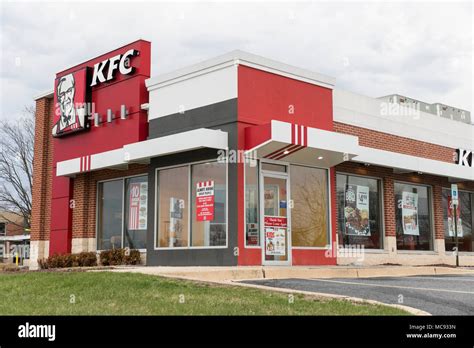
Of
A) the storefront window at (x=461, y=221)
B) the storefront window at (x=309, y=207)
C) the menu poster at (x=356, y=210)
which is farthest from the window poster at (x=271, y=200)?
the storefront window at (x=461, y=221)

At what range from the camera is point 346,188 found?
19.2 meters

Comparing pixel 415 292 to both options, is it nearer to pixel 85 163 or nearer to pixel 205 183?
pixel 205 183

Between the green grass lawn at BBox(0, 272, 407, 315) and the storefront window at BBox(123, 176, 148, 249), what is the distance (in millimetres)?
6697

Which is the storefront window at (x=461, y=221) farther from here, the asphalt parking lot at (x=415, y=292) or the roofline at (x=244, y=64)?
the asphalt parking lot at (x=415, y=292)

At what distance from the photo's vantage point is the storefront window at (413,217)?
20.9 metres

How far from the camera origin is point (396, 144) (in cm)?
2089

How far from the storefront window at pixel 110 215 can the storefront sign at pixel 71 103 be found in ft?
7.35

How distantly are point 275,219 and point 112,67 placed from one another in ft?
26.0

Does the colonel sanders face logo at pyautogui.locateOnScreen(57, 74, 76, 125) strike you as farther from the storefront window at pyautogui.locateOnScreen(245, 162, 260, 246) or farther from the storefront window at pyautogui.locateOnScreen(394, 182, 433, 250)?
the storefront window at pyautogui.locateOnScreen(394, 182, 433, 250)
